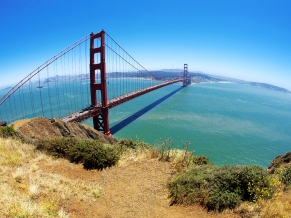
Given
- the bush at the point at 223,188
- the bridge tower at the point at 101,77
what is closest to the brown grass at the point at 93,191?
the bush at the point at 223,188

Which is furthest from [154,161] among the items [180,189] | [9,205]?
[9,205]

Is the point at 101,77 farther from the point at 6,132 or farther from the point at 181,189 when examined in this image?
the point at 181,189

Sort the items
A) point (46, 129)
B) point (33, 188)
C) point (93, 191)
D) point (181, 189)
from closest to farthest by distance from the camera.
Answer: point (33, 188) < point (181, 189) < point (93, 191) < point (46, 129)

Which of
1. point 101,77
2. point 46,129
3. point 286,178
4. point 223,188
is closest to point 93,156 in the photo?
point 223,188

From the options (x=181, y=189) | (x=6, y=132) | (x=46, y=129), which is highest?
(x=6, y=132)

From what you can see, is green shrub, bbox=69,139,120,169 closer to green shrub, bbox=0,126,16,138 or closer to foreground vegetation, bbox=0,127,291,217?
foreground vegetation, bbox=0,127,291,217

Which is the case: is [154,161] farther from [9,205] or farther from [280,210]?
[9,205]
